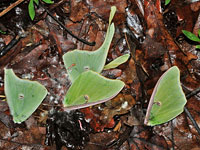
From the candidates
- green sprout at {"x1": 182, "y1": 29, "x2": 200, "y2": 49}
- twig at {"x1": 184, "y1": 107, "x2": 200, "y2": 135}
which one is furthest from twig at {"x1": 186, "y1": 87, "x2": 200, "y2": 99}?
green sprout at {"x1": 182, "y1": 29, "x2": 200, "y2": 49}

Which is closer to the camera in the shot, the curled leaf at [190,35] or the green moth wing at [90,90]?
the green moth wing at [90,90]

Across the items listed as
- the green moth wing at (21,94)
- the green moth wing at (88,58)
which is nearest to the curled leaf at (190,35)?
the green moth wing at (88,58)

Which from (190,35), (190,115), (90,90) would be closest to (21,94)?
(90,90)

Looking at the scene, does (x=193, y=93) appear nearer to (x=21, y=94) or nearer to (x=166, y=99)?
(x=166, y=99)

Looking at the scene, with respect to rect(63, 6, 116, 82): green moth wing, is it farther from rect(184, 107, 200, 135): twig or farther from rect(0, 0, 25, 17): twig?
rect(184, 107, 200, 135): twig

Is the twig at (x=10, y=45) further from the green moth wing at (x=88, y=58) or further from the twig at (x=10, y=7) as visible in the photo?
the green moth wing at (x=88, y=58)
